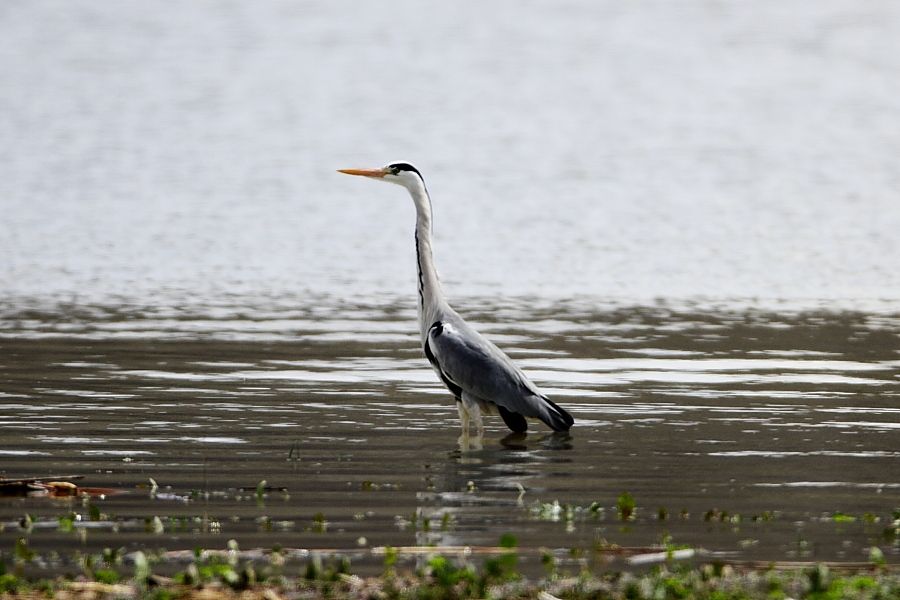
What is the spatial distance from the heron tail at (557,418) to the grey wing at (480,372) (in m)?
0.12

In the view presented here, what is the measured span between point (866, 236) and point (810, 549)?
1943 cm

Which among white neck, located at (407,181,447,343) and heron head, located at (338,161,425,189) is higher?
heron head, located at (338,161,425,189)

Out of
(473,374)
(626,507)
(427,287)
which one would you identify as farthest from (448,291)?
(626,507)

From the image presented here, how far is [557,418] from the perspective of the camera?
11.5 metres

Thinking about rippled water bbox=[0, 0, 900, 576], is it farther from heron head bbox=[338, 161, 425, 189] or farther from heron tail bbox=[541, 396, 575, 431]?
heron head bbox=[338, 161, 425, 189]

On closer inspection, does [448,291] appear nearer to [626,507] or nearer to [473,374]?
[473,374]

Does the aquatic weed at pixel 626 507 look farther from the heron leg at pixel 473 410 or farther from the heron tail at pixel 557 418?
the heron leg at pixel 473 410

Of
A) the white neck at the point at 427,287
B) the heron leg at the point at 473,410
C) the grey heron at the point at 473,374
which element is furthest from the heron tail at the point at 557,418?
the white neck at the point at 427,287

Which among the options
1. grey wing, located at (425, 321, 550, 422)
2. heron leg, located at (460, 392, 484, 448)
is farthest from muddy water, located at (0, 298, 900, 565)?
grey wing, located at (425, 321, 550, 422)

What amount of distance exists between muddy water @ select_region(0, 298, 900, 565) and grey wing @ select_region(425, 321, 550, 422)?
0.30 m

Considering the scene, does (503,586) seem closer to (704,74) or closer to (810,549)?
(810,549)

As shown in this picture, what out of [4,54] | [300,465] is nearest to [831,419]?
[300,465]

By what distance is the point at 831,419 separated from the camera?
12117mm

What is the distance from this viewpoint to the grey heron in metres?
11.7
